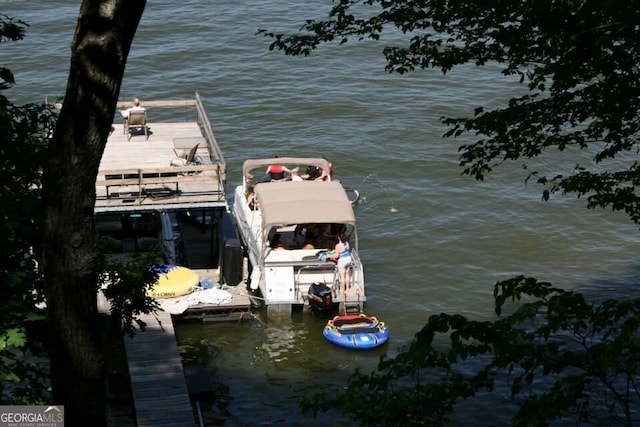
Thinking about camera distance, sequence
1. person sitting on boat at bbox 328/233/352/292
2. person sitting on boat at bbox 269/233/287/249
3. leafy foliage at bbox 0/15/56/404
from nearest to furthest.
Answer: leafy foliage at bbox 0/15/56/404, person sitting on boat at bbox 328/233/352/292, person sitting on boat at bbox 269/233/287/249

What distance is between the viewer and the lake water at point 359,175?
2128 centimetres

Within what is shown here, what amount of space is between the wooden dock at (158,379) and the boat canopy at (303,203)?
131 inches

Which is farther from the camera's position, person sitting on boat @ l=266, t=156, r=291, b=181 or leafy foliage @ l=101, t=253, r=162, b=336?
person sitting on boat @ l=266, t=156, r=291, b=181

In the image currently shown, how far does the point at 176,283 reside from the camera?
2222cm

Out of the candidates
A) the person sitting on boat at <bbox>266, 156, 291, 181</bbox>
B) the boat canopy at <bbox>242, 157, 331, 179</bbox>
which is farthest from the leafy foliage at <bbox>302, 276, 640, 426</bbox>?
the person sitting on boat at <bbox>266, 156, 291, 181</bbox>

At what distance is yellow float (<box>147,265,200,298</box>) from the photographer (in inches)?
865

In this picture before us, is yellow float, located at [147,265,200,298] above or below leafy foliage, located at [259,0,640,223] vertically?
below

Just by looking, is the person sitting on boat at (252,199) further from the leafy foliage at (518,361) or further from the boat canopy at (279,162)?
the leafy foliage at (518,361)

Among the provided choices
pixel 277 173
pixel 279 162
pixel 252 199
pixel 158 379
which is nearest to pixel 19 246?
pixel 158 379

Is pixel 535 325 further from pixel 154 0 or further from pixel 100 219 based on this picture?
pixel 154 0

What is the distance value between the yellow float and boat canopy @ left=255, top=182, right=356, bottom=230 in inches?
78.4

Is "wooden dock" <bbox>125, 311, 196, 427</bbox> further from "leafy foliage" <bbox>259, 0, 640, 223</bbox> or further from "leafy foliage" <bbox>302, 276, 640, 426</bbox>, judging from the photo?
"leafy foliage" <bbox>302, 276, 640, 426</bbox>

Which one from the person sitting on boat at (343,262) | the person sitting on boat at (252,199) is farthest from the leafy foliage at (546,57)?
the person sitting on boat at (252,199)

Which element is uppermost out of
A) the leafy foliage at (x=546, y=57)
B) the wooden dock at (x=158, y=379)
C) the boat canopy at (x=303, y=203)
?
the leafy foliage at (x=546, y=57)
